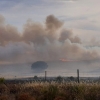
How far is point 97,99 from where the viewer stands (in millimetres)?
25203

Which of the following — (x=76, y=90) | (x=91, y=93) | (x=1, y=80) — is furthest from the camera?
(x=1, y=80)

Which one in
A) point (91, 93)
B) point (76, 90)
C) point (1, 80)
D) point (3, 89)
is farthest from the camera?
point (1, 80)

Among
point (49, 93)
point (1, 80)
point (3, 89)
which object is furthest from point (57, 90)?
point (1, 80)

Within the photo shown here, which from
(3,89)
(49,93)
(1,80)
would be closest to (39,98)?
(49,93)

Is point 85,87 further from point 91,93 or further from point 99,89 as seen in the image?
point 91,93

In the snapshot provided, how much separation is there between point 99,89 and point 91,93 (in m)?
2.89

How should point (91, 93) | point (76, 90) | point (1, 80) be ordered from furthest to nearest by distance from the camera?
1. point (1, 80)
2. point (76, 90)
3. point (91, 93)

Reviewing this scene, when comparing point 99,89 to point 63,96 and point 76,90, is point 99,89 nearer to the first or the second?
point 76,90

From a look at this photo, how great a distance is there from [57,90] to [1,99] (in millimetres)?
4643

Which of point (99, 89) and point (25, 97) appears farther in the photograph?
point (99, 89)

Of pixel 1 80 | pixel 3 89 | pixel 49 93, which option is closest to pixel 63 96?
pixel 49 93

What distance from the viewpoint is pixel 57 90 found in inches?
1098

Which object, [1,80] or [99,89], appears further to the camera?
[1,80]

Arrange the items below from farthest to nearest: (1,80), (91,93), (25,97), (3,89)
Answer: (1,80) < (3,89) < (91,93) < (25,97)
